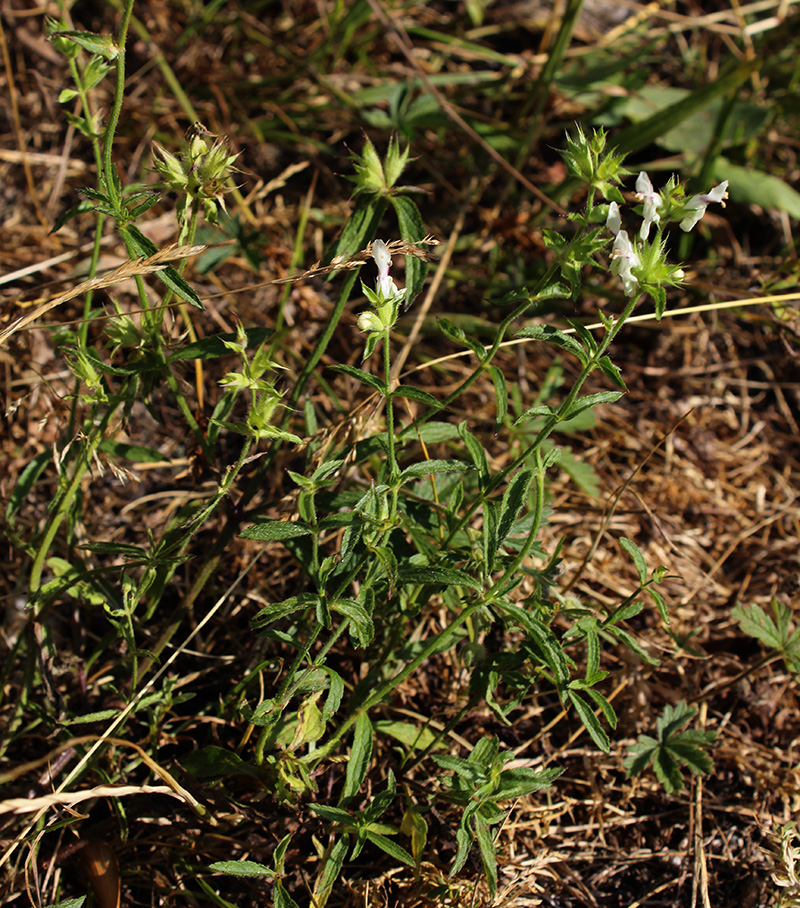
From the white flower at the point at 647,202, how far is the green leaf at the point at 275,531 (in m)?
0.82

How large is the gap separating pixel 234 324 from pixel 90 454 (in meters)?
1.00

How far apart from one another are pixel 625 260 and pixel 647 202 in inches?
4.7

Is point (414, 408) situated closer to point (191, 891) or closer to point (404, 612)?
point (404, 612)

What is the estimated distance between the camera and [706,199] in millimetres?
1417

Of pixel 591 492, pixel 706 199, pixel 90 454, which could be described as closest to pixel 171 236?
pixel 90 454

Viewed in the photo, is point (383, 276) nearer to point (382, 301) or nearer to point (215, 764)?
point (382, 301)

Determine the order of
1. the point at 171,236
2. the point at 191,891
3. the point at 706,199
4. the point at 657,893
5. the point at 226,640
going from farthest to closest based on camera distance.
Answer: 1. the point at 171,236
2. the point at 226,640
3. the point at 657,893
4. the point at 191,891
5. the point at 706,199

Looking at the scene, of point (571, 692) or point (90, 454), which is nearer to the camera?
point (571, 692)

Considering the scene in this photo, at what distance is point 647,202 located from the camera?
1410mm

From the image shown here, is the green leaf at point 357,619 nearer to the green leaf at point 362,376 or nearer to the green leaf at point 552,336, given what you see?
the green leaf at point 362,376

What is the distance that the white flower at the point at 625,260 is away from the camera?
137 cm

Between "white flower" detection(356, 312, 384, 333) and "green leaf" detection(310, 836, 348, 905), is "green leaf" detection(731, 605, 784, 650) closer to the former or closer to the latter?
"green leaf" detection(310, 836, 348, 905)

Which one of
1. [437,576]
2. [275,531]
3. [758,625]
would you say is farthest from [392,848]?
[758,625]

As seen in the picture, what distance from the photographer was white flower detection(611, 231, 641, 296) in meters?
1.37
